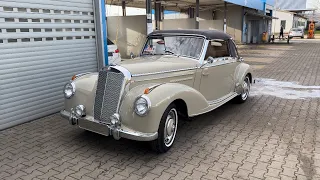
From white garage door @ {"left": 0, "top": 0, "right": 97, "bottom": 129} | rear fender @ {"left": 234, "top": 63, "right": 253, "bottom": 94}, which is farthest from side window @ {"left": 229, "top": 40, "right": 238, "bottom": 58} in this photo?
white garage door @ {"left": 0, "top": 0, "right": 97, "bottom": 129}

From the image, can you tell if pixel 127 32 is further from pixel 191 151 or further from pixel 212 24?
pixel 191 151

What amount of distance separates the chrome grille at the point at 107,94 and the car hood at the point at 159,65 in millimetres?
263

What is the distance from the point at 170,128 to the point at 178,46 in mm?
1771

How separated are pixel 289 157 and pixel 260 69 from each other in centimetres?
871

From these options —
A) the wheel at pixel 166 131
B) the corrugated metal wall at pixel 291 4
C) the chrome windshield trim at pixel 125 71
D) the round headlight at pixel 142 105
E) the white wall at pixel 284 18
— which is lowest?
the wheel at pixel 166 131

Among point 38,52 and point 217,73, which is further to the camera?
point 38,52

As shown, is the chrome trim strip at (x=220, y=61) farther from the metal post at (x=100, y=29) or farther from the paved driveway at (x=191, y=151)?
the metal post at (x=100, y=29)

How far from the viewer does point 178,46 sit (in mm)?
5117

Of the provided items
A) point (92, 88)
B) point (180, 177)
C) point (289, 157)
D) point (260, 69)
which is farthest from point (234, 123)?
point (260, 69)

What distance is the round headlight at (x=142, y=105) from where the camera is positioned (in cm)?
353

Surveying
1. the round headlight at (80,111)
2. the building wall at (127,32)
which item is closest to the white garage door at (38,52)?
the round headlight at (80,111)

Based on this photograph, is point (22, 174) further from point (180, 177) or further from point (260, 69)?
point (260, 69)

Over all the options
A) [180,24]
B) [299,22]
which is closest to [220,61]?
[180,24]

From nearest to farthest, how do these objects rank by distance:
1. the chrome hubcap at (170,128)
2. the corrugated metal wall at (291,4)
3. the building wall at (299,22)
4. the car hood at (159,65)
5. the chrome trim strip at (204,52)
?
1. the chrome hubcap at (170,128)
2. the car hood at (159,65)
3. the chrome trim strip at (204,52)
4. the building wall at (299,22)
5. the corrugated metal wall at (291,4)
